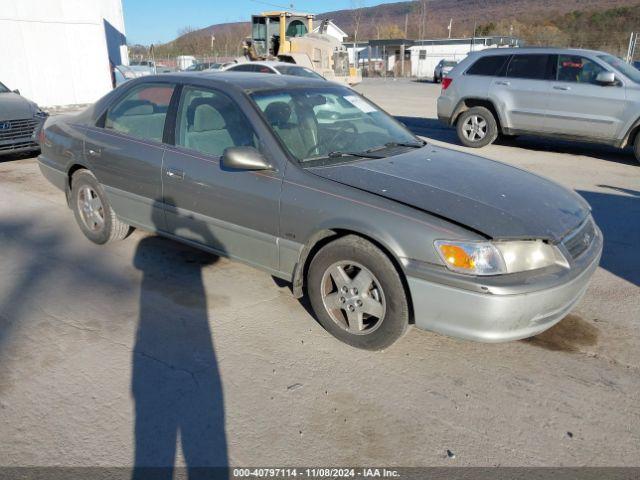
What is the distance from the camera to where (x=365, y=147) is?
12.7 ft

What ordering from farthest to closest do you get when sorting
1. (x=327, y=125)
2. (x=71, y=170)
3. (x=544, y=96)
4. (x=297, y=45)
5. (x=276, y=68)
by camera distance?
(x=297, y=45), (x=276, y=68), (x=544, y=96), (x=71, y=170), (x=327, y=125)

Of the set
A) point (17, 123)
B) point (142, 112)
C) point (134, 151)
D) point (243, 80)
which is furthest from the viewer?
point (17, 123)

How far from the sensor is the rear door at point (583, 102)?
853 centimetres

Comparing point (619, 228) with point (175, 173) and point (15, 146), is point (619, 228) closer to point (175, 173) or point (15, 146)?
point (175, 173)

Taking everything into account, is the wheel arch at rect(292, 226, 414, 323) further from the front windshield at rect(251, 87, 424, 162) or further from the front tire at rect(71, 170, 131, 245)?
the front tire at rect(71, 170, 131, 245)

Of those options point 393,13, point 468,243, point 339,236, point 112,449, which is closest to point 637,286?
point 468,243

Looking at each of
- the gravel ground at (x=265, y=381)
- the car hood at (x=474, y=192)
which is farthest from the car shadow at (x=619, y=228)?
the car hood at (x=474, y=192)

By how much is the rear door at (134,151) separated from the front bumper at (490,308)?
2402mm

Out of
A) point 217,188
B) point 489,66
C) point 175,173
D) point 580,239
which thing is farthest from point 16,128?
point 580,239

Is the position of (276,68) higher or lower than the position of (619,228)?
higher

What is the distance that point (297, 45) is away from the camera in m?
21.3

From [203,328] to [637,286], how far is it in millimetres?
3460

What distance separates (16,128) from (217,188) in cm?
687

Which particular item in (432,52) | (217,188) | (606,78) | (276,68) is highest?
(432,52)
